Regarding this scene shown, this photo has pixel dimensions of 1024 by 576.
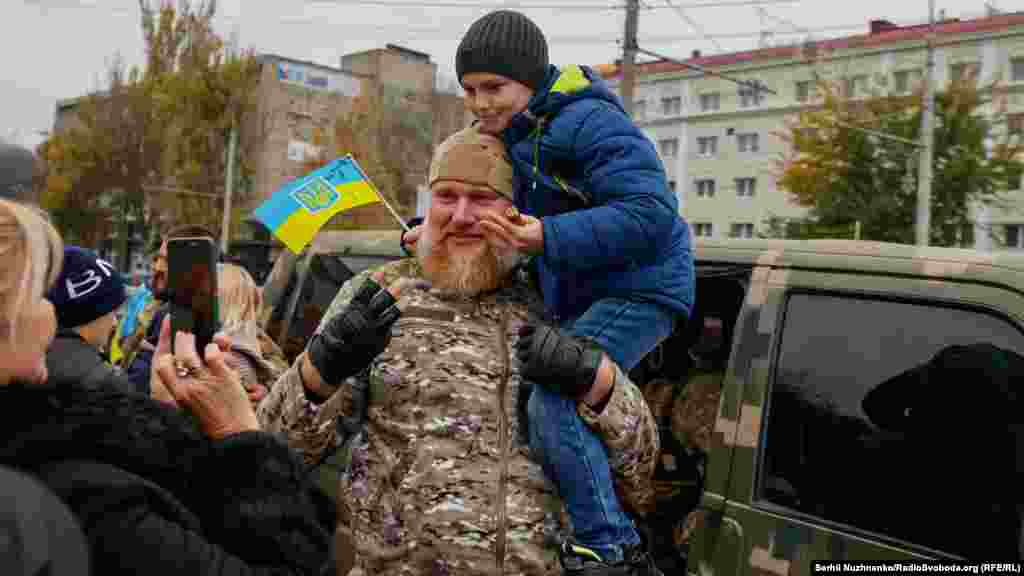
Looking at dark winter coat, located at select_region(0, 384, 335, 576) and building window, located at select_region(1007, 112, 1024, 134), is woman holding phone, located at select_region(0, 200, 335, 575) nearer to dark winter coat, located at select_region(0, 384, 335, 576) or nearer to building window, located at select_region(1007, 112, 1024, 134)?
dark winter coat, located at select_region(0, 384, 335, 576)

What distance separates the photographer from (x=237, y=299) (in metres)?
3.84

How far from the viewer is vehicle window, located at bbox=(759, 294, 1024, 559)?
2.13m

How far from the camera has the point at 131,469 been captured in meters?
1.47

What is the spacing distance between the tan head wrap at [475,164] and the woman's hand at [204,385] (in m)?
0.93

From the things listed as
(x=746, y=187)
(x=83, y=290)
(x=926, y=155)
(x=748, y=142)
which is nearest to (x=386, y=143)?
(x=746, y=187)

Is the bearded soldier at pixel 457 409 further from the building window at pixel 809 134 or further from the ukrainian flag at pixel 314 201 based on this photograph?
the building window at pixel 809 134

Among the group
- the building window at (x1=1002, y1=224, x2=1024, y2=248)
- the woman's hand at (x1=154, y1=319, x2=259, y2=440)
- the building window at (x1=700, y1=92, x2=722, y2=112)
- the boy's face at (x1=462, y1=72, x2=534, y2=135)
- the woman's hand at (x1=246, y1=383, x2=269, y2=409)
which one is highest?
the building window at (x1=700, y1=92, x2=722, y2=112)

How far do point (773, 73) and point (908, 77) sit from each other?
27.4 feet

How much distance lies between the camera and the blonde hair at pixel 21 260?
4.59ft

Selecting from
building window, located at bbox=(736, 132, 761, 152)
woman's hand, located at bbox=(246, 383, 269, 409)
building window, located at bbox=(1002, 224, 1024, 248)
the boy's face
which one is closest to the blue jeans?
the boy's face

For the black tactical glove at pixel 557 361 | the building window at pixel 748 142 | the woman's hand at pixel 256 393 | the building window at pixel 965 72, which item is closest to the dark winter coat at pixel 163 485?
the black tactical glove at pixel 557 361

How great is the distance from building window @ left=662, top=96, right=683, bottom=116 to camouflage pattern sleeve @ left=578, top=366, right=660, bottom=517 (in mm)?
53053

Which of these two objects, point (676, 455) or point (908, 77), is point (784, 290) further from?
point (908, 77)

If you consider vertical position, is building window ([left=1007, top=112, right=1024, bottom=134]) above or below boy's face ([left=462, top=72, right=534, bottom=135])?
above
